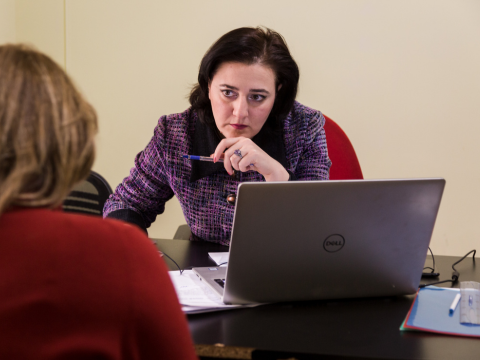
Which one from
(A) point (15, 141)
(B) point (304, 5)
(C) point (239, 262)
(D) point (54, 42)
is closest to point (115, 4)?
(D) point (54, 42)

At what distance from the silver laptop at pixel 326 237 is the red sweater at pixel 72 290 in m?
0.35

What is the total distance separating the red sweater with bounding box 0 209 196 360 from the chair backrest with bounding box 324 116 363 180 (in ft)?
4.60

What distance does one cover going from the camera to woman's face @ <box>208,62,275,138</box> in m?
1.43

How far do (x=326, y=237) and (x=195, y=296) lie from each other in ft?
0.92

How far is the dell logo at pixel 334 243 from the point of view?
0.86 meters

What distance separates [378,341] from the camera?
2.50 feet

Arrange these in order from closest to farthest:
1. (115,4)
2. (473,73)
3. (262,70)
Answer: (262,70), (473,73), (115,4)

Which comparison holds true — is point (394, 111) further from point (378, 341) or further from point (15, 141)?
point (15, 141)

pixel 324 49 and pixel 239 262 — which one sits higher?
pixel 324 49

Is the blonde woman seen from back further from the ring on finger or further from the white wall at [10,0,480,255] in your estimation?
the white wall at [10,0,480,255]

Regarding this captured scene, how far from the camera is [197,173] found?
1.53m

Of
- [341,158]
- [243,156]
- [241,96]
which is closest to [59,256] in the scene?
[243,156]

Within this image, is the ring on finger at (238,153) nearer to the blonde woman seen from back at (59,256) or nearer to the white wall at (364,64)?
the blonde woman seen from back at (59,256)

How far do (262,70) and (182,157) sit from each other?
0.38 meters
